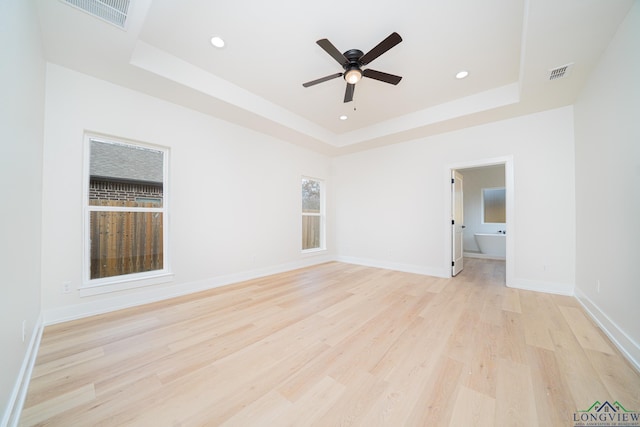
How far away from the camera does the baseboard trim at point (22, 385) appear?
120 cm

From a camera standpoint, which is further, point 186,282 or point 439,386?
point 186,282

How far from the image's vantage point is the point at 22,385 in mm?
1439

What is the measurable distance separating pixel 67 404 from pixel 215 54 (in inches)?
134

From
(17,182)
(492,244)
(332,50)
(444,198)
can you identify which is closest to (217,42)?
(332,50)

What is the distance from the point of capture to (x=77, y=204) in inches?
101

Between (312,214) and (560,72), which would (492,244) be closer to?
(560,72)

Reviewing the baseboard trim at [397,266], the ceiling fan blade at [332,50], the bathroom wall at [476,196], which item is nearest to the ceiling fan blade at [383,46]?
the ceiling fan blade at [332,50]

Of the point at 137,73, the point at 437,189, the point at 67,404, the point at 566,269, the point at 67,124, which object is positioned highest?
the point at 137,73

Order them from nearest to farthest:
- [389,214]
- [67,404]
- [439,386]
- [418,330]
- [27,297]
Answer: [67,404] → [439,386] → [27,297] → [418,330] → [389,214]

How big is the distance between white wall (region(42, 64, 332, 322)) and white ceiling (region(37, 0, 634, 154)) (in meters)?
0.30

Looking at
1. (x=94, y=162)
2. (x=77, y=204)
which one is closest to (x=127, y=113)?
(x=94, y=162)

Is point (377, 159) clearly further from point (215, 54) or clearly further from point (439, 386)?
point (439, 386)

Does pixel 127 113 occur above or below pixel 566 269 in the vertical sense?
above

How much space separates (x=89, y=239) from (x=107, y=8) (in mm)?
2381
